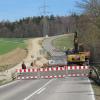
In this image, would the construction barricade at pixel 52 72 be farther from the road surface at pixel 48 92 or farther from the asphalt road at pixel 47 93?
the asphalt road at pixel 47 93

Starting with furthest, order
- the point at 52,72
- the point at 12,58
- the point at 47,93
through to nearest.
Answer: the point at 12,58, the point at 52,72, the point at 47,93

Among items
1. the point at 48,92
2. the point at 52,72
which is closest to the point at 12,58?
the point at 52,72

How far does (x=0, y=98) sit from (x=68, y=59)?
33887 mm

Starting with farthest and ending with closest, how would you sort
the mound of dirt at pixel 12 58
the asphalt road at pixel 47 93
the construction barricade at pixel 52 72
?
the mound of dirt at pixel 12 58 → the construction barricade at pixel 52 72 → the asphalt road at pixel 47 93

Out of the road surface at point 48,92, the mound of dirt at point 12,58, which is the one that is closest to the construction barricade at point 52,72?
the road surface at point 48,92

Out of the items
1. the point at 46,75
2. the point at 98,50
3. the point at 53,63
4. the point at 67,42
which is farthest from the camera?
the point at 67,42

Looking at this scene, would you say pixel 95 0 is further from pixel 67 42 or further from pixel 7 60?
pixel 67 42

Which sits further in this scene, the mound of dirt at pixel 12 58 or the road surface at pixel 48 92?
the mound of dirt at pixel 12 58

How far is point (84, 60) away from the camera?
5541 cm

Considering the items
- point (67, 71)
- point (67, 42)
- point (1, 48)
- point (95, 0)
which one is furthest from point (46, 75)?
point (67, 42)

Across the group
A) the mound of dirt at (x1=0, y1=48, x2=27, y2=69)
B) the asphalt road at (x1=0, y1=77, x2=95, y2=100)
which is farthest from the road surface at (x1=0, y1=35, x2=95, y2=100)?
the mound of dirt at (x1=0, y1=48, x2=27, y2=69)

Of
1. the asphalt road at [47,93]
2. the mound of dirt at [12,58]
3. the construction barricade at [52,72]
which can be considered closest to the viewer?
the asphalt road at [47,93]

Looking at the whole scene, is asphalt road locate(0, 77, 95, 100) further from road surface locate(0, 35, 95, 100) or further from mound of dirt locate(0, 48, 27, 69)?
mound of dirt locate(0, 48, 27, 69)

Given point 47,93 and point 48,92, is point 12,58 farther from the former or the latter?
point 47,93
